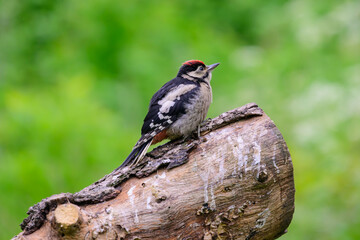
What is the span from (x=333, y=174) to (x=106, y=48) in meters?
3.69

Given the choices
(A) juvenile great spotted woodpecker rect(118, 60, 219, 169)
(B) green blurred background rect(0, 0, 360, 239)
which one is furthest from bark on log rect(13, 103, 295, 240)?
(B) green blurred background rect(0, 0, 360, 239)

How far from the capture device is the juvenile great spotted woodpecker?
368 cm

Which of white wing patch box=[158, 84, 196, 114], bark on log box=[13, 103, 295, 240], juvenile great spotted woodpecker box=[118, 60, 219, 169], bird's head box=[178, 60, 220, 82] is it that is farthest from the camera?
bird's head box=[178, 60, 220, 82]

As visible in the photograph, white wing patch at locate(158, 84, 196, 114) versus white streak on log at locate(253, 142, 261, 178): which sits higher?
white wing patch at locate(158, 84, 196, 114)

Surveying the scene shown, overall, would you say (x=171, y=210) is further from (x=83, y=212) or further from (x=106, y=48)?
(x=106, y=48)

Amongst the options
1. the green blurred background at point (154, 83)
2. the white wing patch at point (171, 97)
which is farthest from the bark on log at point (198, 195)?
the green blurred background at point (154, 83)

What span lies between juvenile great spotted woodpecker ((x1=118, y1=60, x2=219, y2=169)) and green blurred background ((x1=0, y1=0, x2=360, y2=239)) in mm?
1833

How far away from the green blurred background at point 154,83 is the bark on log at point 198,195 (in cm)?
246

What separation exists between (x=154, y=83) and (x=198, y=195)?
15.1 ft

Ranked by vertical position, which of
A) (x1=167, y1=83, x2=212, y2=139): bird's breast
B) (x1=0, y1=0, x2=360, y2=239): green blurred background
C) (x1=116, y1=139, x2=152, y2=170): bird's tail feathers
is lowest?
(x1=116, y1=139, x2=152, y2=170): bird's tail feathers

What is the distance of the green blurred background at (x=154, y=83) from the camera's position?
18.3 ft

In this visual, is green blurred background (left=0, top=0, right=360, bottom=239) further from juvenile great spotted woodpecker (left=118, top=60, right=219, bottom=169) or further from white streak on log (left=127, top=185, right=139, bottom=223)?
white streak on log (left=127, top=185, right=139, bottom=223)

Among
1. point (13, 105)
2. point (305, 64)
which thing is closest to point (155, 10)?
point (305, 64)

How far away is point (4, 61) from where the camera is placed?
7.61m
